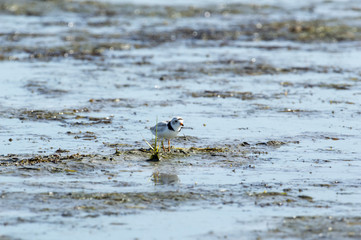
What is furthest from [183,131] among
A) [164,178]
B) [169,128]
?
[164,178]

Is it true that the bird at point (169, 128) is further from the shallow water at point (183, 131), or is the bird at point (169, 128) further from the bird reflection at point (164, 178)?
A: the bird reflection at point (164, 178)

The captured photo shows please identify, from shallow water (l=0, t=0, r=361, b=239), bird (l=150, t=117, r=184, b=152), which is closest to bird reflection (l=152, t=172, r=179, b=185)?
shallow water (l=0, t=0, r=361, b=239)

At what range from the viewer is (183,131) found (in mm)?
15898

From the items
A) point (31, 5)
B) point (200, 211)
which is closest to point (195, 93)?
point (200, 211)

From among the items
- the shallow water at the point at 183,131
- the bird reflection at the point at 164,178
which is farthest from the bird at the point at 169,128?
the bird reflection at the point at 164,178

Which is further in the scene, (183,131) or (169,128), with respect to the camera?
(183,131)

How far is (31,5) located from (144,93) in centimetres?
2364

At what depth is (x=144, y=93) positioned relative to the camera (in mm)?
20031

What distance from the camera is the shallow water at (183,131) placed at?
10039 millimetres

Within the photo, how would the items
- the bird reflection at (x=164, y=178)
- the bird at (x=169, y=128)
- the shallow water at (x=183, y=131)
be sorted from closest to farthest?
the shallow water at (x=183, y=131) → the bird reflection at (x=164, y=178) → the bird at (x=169, y=128)

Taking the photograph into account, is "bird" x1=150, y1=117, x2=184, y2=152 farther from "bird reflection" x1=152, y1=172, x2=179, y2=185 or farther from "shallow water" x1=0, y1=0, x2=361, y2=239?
"bird reflection" x1=152, y1=172, x2=179, y2=185

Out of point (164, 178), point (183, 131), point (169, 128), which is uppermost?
point (169, 128)

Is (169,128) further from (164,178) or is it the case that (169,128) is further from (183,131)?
(183,131)

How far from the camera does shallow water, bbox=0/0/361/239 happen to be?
10.0 metres
